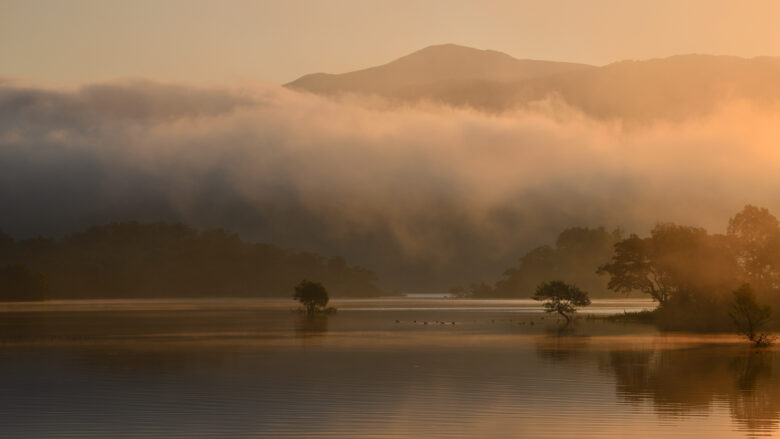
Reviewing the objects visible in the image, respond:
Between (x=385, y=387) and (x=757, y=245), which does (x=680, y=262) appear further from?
(x=385, y=387)

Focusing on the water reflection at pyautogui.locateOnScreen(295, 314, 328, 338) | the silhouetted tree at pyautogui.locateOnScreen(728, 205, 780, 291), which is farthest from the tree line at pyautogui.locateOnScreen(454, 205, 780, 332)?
the water reflection at pyautogui.locateOnScreen(295, 314, 328, 338)

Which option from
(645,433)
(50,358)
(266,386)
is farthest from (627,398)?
(50,358)

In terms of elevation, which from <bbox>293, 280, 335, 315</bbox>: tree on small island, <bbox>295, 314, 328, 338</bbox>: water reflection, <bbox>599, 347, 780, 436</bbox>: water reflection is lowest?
<bbox>599, 347, 780, 436</bbox>: water reflection

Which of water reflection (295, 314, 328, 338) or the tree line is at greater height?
the tree line

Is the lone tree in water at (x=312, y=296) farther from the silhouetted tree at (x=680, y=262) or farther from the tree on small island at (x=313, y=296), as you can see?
the silhouetted tree at (x=680, y=262)

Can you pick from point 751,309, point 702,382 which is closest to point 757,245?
point 751,309

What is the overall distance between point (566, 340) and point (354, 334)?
20099mm

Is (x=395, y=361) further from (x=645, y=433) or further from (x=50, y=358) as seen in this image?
(x=645, y=433)

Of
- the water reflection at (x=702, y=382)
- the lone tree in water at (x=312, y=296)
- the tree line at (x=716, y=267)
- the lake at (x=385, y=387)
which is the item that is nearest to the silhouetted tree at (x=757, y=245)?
the tree line at (x=716, y=267)

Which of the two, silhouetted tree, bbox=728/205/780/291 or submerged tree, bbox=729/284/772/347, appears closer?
submerged tree, bbox=729/284/772/347

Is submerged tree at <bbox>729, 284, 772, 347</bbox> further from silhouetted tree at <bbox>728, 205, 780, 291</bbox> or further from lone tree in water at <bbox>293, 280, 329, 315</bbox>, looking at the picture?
lone tree in water at <bbox>293, 280, 329, 315</bbox>

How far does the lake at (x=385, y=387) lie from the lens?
38.3m

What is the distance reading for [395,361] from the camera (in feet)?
214

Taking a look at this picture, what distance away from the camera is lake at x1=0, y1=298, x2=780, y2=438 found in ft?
126
